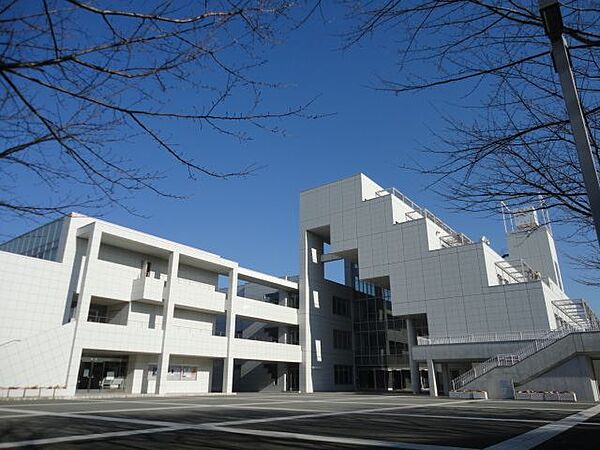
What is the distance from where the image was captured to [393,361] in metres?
48.4

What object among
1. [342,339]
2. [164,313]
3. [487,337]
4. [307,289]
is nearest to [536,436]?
[487,337]

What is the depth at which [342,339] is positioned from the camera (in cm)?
5200

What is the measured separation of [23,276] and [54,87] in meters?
29.1

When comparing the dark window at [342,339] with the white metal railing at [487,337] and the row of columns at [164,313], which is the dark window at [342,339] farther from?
the row of columns at [164,313]

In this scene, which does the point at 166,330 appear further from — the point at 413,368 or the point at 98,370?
the point at 413,368

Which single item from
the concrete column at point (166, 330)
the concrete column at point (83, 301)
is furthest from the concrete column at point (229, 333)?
the concrete column at point (83, 301)

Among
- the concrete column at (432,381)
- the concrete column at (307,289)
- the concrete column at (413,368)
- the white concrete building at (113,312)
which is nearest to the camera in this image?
the white concrete building at (113,312)

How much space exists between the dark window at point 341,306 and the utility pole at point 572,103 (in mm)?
48902

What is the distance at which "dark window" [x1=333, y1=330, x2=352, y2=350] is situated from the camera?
5075 cm

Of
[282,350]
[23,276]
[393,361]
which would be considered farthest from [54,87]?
[393,361]

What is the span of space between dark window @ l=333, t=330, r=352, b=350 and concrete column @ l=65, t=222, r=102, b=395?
29.9 meters

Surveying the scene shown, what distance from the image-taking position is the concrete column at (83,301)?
26.6m

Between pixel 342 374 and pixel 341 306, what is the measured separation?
826 centimetres

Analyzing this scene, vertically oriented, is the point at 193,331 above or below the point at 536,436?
above
